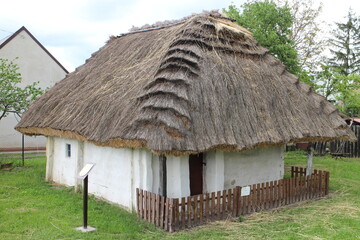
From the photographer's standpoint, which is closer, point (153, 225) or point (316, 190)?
point (153, 225)

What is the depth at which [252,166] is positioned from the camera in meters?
10.6

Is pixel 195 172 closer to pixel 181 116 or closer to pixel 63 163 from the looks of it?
pixel 181 116

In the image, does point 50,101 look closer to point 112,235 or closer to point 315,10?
point 112,235

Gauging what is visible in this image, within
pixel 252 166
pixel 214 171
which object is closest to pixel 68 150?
pixel 214 171

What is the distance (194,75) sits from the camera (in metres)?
8.77

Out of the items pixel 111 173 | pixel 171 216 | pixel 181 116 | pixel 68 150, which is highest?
pixel 181 116

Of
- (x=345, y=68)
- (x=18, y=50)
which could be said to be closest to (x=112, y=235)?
(x=18, y=50)

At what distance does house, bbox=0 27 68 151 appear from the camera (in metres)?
22.0

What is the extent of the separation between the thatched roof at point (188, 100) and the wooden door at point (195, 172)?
1.71 m

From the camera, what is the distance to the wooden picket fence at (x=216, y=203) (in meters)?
7.50

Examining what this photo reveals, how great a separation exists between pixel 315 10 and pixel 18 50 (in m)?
21.3

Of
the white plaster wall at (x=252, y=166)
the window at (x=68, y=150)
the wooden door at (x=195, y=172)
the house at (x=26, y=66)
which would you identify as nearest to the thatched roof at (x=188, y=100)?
the window at (x=68, y=150)

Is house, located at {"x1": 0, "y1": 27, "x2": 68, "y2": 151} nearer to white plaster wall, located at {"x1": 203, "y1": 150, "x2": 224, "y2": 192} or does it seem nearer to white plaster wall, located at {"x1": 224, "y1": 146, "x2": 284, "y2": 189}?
white plaster wall, located at {"x1": 203, "y1": 150, "x2": 224, "y2": 192}

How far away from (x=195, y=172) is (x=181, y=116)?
2.66m
